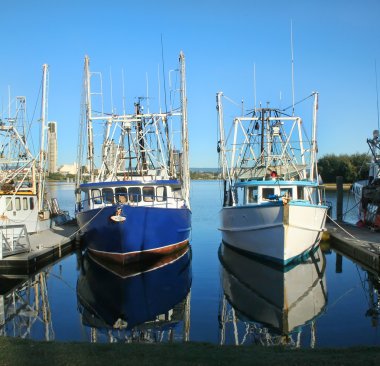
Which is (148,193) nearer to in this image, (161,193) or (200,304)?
(161,193)

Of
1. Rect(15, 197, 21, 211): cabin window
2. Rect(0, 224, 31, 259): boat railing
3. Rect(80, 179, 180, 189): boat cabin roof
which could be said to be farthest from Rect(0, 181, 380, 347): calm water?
Rect(15, 197, 21, 211): cabin window

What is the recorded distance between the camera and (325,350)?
7.70 metres

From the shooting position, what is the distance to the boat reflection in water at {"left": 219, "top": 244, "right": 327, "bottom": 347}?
1100cm

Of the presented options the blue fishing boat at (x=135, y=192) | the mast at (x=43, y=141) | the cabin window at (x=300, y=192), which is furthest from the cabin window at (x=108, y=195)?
the mast at (x=43, y=141)

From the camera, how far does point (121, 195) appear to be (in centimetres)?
2062

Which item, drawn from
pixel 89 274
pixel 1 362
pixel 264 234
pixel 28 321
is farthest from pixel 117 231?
pixel 1 362

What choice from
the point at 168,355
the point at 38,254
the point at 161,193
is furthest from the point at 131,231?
the point at 168,355

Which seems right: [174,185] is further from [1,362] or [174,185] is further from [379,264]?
[1,362]

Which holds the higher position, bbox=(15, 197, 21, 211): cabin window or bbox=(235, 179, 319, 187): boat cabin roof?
bbox=(235, 179, 319, 187): boat cabin roof

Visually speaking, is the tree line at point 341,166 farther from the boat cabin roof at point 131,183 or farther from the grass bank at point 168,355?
the grass bank at point 168,355

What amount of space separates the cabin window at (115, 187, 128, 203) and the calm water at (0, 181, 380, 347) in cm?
289

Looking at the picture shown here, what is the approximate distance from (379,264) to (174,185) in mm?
9153

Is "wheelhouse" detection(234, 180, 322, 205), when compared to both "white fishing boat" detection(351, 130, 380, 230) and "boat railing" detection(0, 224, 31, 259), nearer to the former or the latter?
"white fishing boat" detection(351, 130, 380, 230)

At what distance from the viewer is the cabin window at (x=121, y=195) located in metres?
20.3
